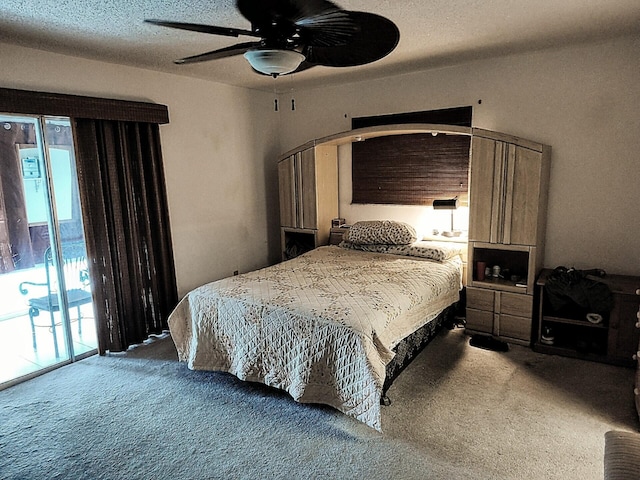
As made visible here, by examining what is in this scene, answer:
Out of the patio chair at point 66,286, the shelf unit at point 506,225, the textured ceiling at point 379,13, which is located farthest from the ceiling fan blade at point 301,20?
the patio chair at point 66,286

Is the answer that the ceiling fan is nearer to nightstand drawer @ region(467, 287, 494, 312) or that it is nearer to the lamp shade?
the lamp shade

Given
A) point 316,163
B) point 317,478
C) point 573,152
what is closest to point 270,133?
point 316,163

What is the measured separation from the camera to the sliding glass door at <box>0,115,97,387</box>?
3.16 meters

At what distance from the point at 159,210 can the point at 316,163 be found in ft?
5.49

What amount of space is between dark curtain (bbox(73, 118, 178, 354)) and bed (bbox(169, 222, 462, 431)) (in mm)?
795

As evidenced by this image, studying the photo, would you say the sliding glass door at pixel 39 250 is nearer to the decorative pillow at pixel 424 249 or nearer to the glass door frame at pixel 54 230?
the glass door frame at pixel 54 230

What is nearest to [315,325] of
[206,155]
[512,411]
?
[512,411]

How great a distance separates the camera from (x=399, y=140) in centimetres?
432

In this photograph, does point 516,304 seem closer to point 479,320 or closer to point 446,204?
point 479,320

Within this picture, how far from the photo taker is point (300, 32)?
1.96m

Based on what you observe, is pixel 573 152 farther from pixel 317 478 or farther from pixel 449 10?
pixel 317 478

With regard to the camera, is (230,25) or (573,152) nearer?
(230,25)

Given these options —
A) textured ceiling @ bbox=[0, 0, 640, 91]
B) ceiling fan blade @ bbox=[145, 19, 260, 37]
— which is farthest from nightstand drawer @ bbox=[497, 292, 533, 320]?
ceiling fan blade @ bbox=[145, 19, 260, 37]

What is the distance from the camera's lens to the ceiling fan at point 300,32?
1758 millimetres
